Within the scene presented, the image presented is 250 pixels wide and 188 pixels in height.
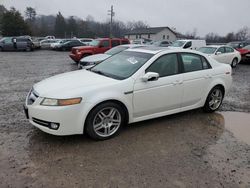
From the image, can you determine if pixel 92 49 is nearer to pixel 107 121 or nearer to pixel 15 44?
pixel 107 121

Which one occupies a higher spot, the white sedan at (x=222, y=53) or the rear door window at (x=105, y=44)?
the rear door window at (x=105, y=44)

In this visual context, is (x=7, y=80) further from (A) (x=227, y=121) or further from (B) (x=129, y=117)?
(A) (x=227, y=121)

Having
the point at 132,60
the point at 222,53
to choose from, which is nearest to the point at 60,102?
the point at 132,60

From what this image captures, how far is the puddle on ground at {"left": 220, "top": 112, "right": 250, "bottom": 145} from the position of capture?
4.28m

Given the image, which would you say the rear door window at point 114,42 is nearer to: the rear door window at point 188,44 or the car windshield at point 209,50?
the car windshield at point 209,50

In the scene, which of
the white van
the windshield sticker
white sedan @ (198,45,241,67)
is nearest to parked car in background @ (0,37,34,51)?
the white van

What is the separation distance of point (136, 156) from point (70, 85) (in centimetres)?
159

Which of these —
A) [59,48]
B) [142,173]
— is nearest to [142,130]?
[142,173]

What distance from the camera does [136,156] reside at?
342 cm

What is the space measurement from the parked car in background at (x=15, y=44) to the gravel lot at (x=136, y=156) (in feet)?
72.9

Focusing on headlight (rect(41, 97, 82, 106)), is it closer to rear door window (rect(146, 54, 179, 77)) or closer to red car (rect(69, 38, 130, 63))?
rear door window (rect(146, 54, 179, 77))

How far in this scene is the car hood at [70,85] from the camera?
3.54 metres

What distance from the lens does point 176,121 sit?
4.80m

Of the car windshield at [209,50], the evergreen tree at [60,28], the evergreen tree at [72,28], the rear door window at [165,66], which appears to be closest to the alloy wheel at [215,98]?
the rear door window at [165,66]
